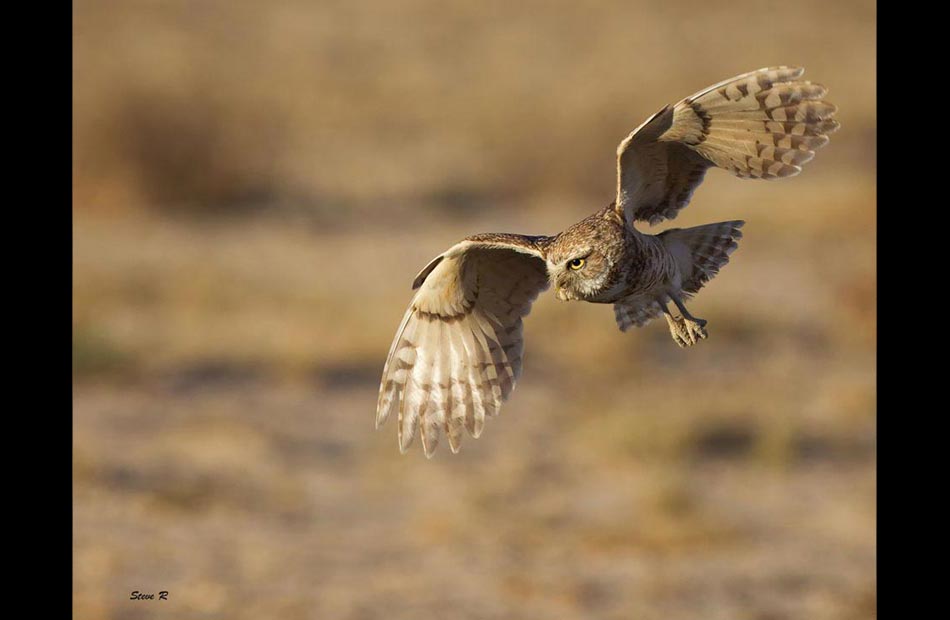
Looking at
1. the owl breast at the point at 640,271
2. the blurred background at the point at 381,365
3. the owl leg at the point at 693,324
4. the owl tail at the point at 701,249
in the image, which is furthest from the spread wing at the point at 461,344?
the blurred background at the point at 381,365

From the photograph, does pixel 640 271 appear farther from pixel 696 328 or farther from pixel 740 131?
pixel 740 131

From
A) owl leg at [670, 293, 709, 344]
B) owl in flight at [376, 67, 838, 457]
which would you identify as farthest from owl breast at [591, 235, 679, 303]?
owl leg at [670, 293, 709, 344]

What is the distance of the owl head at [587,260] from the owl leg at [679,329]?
38 cm

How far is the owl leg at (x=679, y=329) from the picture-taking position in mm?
4051

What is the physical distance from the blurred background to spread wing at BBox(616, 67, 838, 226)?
8.18 meters

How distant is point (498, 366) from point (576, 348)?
1214 centimetres

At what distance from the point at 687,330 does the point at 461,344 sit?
1078 mm

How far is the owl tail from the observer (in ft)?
14.4

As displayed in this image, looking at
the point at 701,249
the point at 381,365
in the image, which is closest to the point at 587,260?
the point at 701,249

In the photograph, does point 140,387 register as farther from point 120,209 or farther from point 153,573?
point 120,209

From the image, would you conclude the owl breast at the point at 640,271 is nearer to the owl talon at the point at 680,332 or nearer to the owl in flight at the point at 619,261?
the owl in flight at the point at 619,261

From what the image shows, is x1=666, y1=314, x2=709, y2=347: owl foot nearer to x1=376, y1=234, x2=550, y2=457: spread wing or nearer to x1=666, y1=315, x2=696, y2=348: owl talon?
x1=666, y1=315, x2=696, y2=348: owl talon

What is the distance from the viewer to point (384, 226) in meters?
20.5

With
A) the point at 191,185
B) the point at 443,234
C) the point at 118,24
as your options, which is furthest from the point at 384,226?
the point at 118,24
